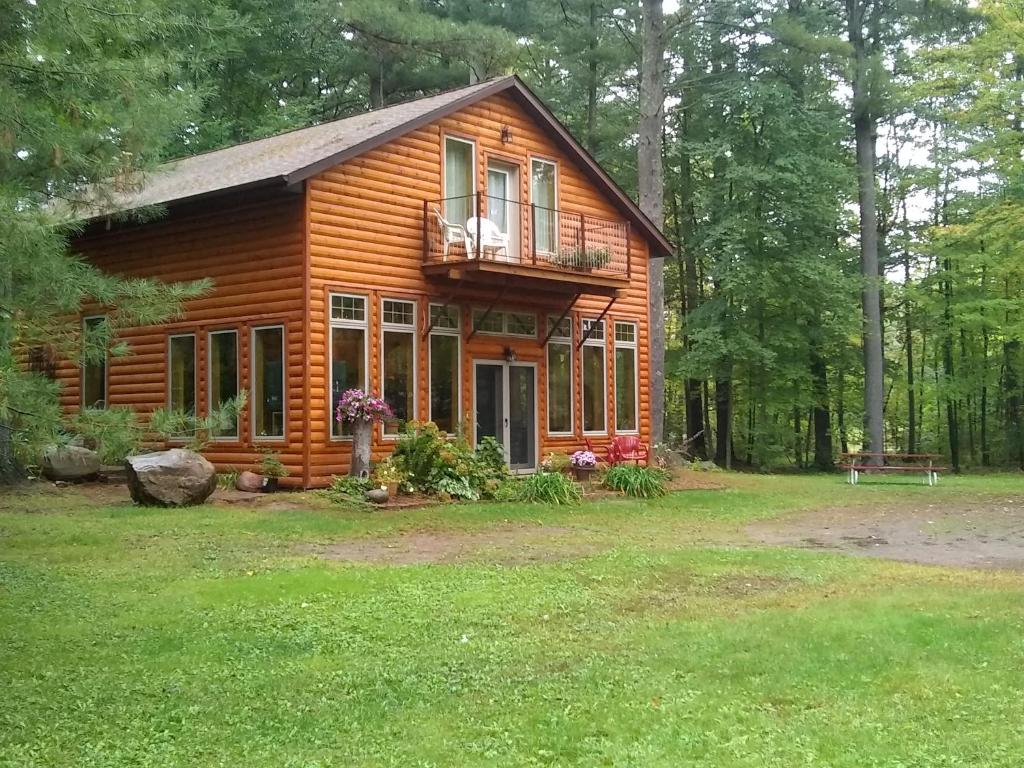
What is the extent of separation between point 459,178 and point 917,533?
9.57m

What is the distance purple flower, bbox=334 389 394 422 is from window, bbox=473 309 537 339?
2998 mm

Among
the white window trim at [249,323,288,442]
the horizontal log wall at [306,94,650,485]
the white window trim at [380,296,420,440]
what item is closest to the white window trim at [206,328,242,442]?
the white window trim at [249,323,288,442]

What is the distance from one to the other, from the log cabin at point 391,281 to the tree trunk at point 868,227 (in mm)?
10125

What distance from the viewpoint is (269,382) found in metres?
15.4

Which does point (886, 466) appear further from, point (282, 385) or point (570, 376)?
point (282, 385)

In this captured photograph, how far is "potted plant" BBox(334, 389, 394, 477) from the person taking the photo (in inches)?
572

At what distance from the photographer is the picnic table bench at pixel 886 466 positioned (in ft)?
67.3

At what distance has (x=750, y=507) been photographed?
15141 mm

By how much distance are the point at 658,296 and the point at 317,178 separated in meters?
10.5

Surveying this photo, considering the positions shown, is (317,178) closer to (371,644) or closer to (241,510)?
(241,510)

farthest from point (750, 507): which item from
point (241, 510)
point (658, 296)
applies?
point (658, 296)

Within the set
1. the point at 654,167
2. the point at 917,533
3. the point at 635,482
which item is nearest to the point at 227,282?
the point at 635,482

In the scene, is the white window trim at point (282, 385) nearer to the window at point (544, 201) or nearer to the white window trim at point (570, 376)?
the white window trim at point (570, 376)

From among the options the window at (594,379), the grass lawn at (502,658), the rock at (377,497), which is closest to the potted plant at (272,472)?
the rock at (377,497)
